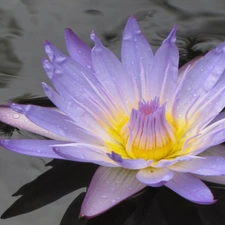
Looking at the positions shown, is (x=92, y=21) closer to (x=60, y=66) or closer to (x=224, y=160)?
(x=60, y=66)

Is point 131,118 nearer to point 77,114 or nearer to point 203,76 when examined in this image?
point 77,114

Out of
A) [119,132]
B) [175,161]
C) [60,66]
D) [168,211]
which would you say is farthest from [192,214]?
A: [60,66]

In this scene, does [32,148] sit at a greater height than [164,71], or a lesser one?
lesser

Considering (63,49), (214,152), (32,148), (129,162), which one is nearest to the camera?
(129,162)

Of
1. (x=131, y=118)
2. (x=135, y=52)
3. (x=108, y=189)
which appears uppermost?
(x=135, y=52)

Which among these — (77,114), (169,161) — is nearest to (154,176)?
(169,161)

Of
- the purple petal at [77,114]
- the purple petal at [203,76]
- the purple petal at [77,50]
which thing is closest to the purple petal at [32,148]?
the purple petal at [77,114]
